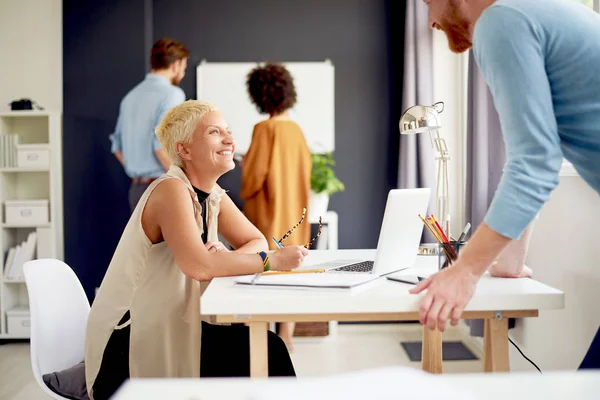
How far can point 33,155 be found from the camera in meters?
4.26

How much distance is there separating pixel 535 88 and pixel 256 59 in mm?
3698

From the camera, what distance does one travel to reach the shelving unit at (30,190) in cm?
422

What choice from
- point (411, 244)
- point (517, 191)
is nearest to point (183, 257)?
point (411, 244)

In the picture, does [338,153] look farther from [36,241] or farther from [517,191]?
[517,191]

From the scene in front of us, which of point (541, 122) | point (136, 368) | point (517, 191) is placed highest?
point (541, 122)

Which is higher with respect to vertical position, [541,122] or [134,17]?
[134,17]

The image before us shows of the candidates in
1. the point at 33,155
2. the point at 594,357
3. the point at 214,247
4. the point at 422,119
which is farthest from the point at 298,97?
the point at 594,357

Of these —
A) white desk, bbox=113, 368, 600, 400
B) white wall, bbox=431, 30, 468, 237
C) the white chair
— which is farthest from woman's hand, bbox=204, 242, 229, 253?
white wall, bbox=431, 30, 468, 237

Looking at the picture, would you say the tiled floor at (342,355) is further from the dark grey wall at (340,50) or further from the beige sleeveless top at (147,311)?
the beige sleeveless top at (147,311)

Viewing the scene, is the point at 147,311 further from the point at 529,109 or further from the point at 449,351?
the point at 449,351

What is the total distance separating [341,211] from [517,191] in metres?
3.52

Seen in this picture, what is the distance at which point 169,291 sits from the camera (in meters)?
1.76

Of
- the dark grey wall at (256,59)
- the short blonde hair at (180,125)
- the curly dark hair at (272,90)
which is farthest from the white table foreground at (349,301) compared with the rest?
the dark grey wall at (256,59)

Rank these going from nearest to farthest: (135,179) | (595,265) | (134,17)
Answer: (595,265)
(135,179)
(134,17)
